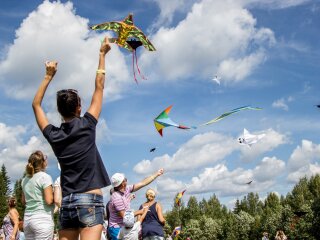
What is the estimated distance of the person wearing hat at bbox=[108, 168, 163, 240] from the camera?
738cm

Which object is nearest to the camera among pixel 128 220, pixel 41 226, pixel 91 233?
pixel 91 233

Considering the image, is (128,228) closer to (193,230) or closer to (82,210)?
(82,210)

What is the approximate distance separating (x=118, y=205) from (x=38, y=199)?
1901 millimetres

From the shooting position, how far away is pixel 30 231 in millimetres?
5746

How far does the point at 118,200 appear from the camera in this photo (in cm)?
739

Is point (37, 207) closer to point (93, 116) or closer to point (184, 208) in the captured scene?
point (93, 116)

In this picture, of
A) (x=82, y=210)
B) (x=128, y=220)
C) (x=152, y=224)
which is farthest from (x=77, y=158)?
(x=152, y=224)

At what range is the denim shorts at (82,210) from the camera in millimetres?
3305

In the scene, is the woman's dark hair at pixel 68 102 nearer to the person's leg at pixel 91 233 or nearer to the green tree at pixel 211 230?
the person's leg at pixel 91 233

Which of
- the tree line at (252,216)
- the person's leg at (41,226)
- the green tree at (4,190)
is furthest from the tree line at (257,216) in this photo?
the person's leg at (41,226)

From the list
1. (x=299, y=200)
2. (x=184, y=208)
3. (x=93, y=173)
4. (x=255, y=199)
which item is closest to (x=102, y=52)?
(x=93, y=173)

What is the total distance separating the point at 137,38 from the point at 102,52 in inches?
24.5

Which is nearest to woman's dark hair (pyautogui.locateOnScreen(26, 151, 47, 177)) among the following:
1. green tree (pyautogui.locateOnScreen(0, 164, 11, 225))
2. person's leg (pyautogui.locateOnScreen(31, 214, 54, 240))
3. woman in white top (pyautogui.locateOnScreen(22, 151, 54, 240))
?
woman in white top (pyautogui.locateOnScreen(22, 151, 54, 240))

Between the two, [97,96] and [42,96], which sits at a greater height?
[42,96]
